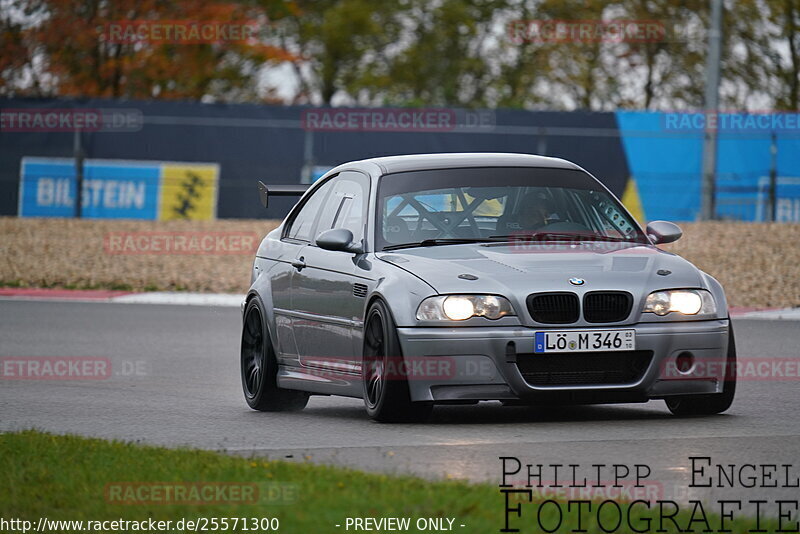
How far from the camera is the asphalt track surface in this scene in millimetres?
7957

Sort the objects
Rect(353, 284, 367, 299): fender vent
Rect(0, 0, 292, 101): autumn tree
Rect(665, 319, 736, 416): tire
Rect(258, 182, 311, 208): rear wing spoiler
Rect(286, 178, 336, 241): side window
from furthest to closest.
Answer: Rect(0, 0, 292, 101): autumn tree
Rect(258, 182, 311, 208): rear wing spoiler
Rect(286, 178, 336, 241): side window
Rect(353, 284, 367, 299): fender vent
Rect(665, 319, 736, 416): tire

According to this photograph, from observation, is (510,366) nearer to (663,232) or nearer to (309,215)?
(663,232)

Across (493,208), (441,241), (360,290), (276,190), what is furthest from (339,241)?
(276,190)

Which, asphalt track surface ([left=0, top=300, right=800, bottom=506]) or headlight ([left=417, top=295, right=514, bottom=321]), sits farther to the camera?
headlight ([left=417, top=295, right=514, bottom=321])

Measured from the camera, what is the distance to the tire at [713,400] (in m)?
9.58

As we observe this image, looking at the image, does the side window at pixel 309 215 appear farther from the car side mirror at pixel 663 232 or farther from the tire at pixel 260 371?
the car side mirror at pixel 663 232

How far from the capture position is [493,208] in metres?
10.2

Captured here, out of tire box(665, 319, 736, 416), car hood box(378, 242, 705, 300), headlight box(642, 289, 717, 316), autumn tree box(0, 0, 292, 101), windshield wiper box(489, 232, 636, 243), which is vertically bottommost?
autumn tree box(0, 0, 292, 101)

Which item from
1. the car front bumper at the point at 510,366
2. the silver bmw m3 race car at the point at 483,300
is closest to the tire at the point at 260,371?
the silver bmw m3 race car at the point at 483,300

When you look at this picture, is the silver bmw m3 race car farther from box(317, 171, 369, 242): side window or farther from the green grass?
the green grass

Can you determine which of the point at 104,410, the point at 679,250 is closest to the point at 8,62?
the point at 679,250

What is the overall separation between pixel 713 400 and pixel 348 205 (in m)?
2.60

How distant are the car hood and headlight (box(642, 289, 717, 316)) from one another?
0.13 ft

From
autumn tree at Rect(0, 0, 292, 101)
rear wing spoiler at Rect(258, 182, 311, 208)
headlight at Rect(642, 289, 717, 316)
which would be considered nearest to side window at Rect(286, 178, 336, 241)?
rear wing spoiler at Rect(258, 182, 311, 208)
